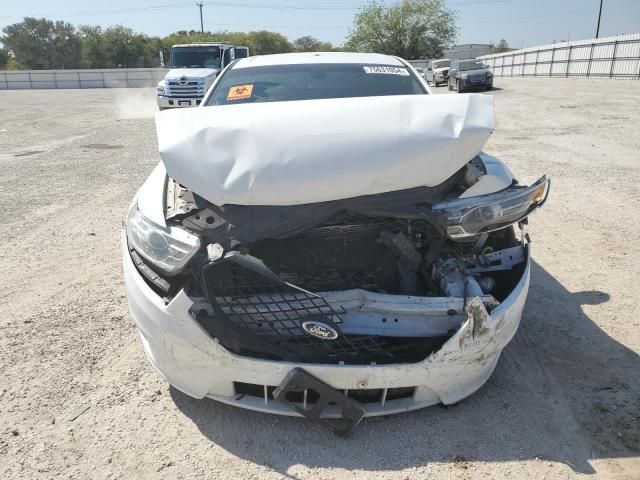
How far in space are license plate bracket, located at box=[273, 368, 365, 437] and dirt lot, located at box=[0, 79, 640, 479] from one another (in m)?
0.13

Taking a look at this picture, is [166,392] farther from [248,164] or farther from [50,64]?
[50,64]

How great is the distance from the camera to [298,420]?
2.34 metres

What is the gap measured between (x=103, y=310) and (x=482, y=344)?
2.59 metres

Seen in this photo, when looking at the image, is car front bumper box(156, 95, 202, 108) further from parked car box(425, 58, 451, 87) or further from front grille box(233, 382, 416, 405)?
parked car box(425, 58, 451, 87)

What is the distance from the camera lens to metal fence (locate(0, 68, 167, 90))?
124 ft

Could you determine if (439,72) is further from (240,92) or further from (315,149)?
(315,149)

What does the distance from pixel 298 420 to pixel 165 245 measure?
3.50 feet

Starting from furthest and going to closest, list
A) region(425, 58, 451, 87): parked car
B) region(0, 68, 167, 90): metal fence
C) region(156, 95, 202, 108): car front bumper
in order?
region(0, 68, 167, 90): metal fence → region(425, 58, 451, 87): parked car → region(156, 95, 202, 108): car front bumper

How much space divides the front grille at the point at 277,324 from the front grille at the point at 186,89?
13993mm

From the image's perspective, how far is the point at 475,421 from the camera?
2.34 metres

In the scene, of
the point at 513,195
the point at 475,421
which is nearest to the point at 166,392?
the point at 475,421

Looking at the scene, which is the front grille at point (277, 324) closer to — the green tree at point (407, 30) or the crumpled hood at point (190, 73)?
the crumpled hood at point (190, 73)

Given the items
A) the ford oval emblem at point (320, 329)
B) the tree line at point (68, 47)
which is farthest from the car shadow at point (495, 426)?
the tree line at point (68, 47)

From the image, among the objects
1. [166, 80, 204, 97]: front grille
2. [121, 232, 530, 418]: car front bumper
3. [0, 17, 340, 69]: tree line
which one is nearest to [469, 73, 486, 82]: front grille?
[166, 80, 204, 97]: front grille
